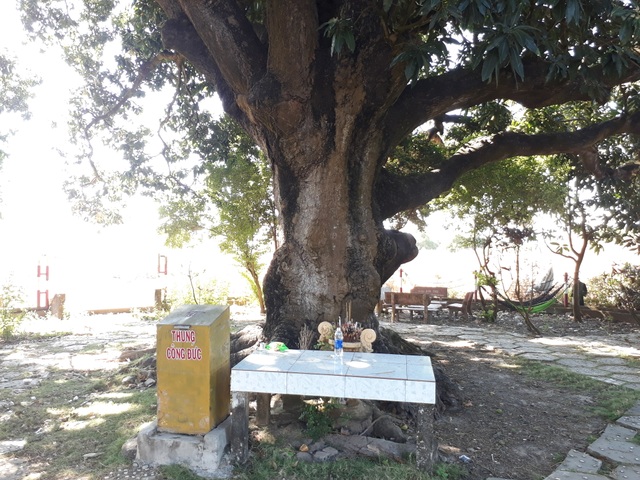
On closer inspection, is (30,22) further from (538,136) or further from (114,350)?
(538,136)

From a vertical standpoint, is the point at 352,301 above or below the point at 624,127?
below

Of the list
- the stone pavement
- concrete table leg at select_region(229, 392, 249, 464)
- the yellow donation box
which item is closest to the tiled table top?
concrete table leg at select_region(229, 392, 249, 464)

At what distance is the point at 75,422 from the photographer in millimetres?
5211

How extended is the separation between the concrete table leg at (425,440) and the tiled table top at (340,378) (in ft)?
0.59

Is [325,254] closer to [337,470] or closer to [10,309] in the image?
[337,470]

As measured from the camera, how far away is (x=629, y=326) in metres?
11.8

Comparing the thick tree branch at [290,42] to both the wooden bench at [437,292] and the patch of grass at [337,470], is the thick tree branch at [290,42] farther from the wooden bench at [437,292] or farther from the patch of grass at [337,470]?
the wooden bench at [437,292]

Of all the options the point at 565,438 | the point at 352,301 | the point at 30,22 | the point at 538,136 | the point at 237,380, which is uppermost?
the point at 30,22

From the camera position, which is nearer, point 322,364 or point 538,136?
point 322,364

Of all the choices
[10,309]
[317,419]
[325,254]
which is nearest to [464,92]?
[325,254]

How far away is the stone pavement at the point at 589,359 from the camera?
4.16m

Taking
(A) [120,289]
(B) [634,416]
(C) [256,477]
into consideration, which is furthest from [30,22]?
(A) [120,289]

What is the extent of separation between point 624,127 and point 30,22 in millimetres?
10691

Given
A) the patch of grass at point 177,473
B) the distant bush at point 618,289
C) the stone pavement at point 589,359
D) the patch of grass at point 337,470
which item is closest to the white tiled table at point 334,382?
the patch of grass at point 337,470
